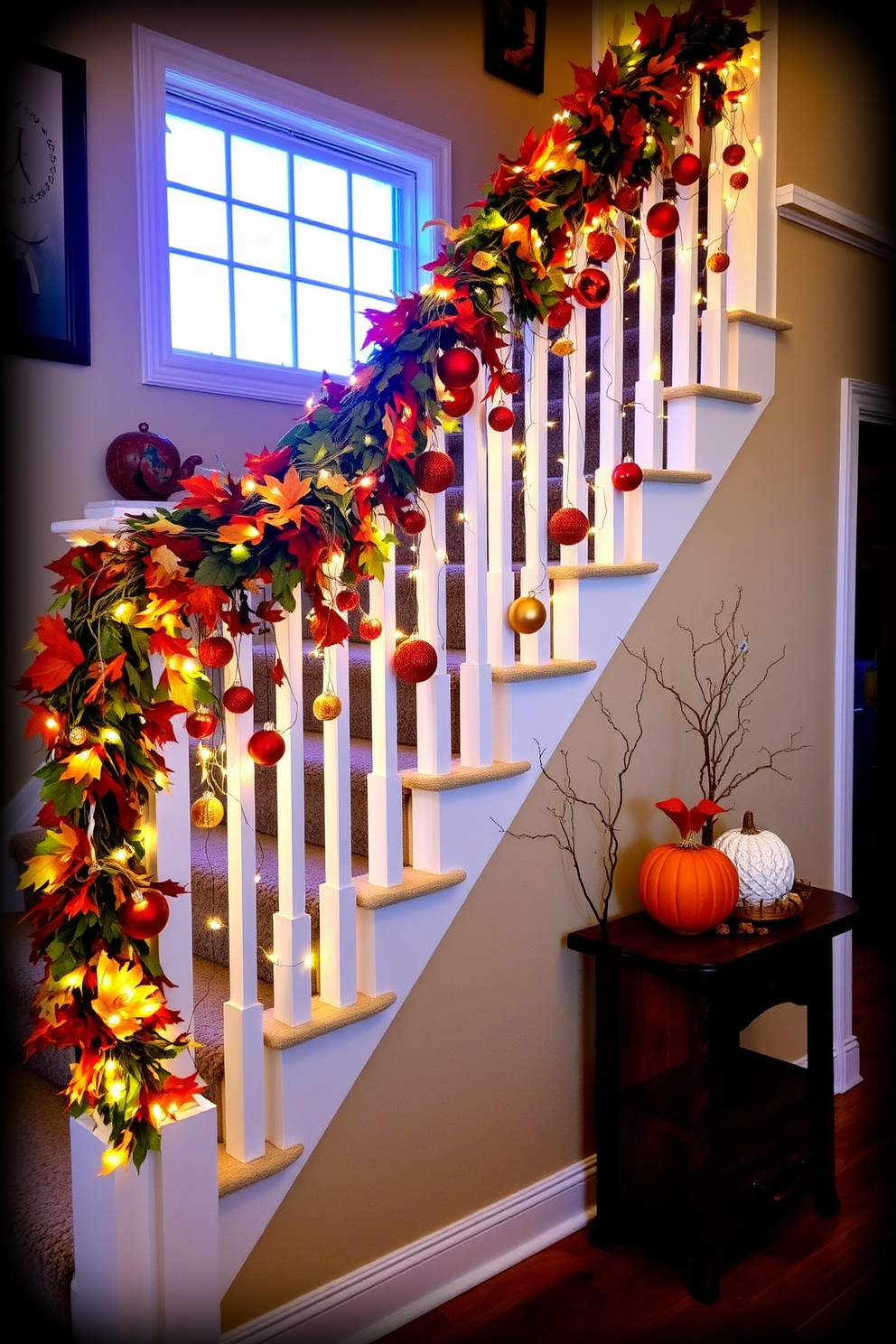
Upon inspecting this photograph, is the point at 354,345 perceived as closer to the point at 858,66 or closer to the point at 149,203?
the point at 149,203

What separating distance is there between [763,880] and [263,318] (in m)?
2.28

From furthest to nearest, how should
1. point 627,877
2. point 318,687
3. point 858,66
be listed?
1. point 858,66
2. point 318,687
3. point 627,877

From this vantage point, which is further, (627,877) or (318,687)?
(318,687)

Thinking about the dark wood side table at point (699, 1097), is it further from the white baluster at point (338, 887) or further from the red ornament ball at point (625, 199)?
the red ornament ball at point (625, 199)

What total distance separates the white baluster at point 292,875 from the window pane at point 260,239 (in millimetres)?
2064

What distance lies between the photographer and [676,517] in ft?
7.92

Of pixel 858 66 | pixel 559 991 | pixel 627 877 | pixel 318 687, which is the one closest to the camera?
pixel 559 991

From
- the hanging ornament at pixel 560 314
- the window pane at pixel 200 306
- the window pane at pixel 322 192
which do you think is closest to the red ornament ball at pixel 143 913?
the hanging ornament at pixel 560 314

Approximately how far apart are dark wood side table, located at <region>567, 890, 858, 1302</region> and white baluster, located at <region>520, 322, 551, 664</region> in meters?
0.63

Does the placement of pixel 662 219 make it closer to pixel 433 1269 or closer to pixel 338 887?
pixel 338 887

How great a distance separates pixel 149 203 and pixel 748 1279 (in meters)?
2.99

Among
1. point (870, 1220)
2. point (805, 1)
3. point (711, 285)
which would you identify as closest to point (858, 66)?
point (805, 1)

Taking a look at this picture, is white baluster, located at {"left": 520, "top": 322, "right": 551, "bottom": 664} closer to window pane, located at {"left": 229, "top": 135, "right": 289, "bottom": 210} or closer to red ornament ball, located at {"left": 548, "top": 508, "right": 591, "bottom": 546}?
red ornament ball, located at {"left": 548, "top": 508, "right": 591, "bottom": 546}

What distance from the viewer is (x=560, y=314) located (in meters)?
2.01
